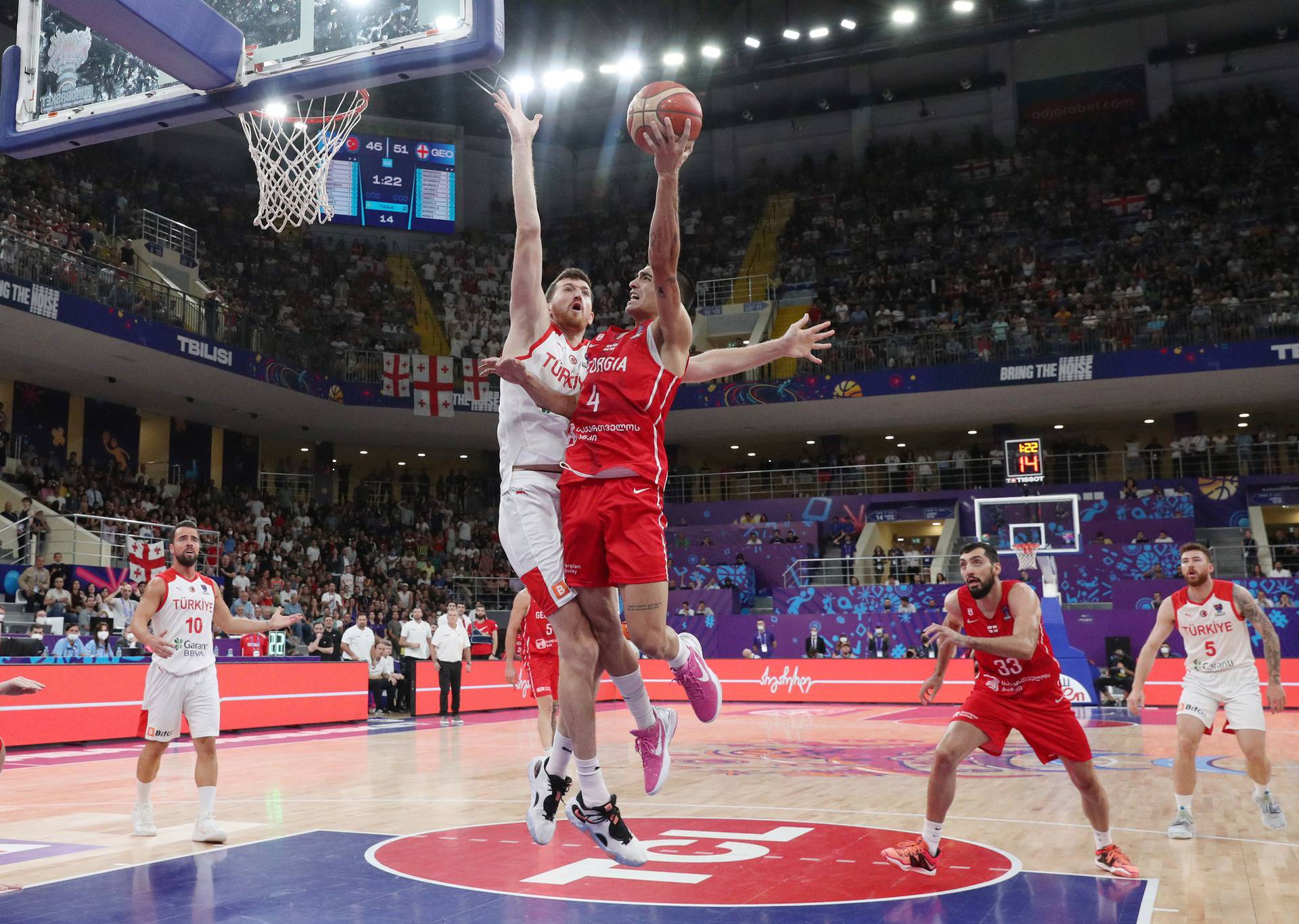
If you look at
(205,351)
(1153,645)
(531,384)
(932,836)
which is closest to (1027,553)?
(1153,645)

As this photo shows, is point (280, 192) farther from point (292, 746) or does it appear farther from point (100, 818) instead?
point (292, 746)

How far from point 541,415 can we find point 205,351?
20.9 m

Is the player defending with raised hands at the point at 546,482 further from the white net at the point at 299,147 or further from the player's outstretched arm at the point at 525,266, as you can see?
the white net at the point at 299,147

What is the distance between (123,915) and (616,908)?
236 cm

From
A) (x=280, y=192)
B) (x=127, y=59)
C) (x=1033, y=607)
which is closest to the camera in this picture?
(x=1033, y=607)

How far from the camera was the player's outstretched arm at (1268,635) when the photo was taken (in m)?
7.76

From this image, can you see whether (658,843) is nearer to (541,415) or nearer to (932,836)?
(932,836)

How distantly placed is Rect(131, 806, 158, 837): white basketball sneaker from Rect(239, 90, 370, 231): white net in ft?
16.9

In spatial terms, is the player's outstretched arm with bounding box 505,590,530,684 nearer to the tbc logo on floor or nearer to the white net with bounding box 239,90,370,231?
the tbc logo on floor

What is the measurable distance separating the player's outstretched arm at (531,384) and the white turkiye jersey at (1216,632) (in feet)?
17.6

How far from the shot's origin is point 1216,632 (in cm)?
812

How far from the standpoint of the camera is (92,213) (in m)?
25.0

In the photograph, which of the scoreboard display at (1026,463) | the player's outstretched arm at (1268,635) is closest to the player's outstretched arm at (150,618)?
the player's outstretched arm at (1268,635)

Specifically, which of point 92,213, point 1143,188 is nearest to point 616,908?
point 92,213
